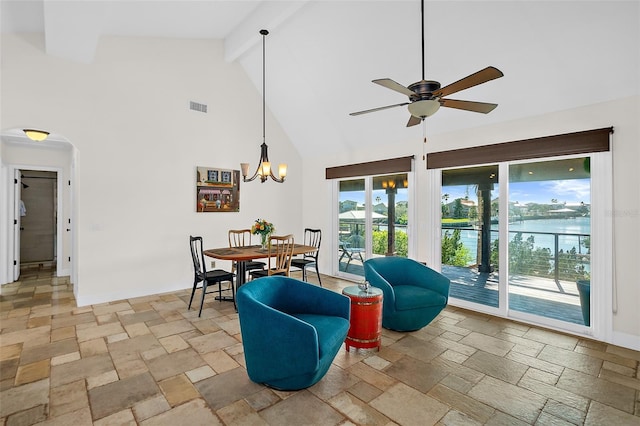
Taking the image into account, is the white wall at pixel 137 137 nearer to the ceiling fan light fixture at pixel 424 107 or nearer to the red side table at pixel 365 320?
the red side table at pixel 365 320

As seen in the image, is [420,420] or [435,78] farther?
[435,78]

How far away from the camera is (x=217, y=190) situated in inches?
223

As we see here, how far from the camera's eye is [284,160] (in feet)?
21.9

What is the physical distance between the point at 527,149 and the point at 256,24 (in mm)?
3828

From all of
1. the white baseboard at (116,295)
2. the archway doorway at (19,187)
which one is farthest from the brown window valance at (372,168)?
the archway doorway at (19,187)

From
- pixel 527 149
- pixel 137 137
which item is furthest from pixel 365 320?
pixel 137 137

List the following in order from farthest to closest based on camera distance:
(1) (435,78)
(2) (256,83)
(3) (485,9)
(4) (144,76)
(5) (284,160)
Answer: (5) (284,160)
(2) (256,83)
(4) (144,76)
(1) (435,78)
(3) (485,9)

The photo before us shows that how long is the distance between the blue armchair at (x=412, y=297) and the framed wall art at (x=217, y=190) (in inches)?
119

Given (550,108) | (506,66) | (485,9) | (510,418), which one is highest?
(485,9)

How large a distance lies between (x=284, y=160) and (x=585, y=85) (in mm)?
4794

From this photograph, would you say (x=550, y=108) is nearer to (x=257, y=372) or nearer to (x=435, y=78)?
(x=435, y=78)

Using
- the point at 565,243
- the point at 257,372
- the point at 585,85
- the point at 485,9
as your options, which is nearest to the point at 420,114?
the point at 485,9

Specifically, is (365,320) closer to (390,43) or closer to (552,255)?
(552,255)

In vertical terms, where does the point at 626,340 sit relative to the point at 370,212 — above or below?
below
